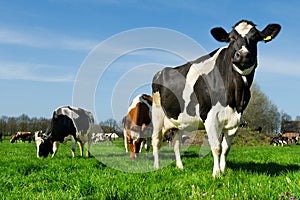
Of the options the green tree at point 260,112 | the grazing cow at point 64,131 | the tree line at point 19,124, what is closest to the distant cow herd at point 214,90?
the grazing cow at point 64,131

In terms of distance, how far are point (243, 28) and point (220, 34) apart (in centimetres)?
56

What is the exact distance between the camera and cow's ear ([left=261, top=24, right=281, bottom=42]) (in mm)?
6316

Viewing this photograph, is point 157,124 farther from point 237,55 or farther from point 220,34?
point 237,55

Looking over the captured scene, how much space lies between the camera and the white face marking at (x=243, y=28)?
19.6 ft

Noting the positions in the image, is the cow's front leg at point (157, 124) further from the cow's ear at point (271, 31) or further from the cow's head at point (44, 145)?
the cow's head at point (44, 145)

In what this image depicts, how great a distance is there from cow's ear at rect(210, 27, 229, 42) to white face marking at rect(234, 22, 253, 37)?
1.20 feet

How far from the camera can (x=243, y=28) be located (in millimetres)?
6055

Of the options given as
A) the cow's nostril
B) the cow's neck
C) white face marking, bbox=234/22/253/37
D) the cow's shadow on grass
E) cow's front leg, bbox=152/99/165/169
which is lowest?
the cow's shadow on grass

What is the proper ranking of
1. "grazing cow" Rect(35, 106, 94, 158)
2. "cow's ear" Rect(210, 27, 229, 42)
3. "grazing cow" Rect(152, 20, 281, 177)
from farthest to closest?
"grazing cow" Rect(35, 106, 94, 158) → "cow's ear" Rect(210, 27, 229, 42) → "grazing cow" Rect(152, 20, 281, 177)

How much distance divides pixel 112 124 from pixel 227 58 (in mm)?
11303

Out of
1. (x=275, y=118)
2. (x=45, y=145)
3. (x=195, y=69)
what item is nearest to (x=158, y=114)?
(x=195, y=69)

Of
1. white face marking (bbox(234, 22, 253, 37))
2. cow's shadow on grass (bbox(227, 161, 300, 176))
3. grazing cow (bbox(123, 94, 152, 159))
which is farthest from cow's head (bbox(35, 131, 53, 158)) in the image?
white face marking (bbox(234, 22, 253, 37))

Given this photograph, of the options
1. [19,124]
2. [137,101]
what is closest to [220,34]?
[137,101]

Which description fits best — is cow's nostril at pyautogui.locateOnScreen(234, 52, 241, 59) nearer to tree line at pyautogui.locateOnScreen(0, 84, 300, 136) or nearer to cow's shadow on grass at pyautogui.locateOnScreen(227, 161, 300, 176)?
cow's shadow on grass at pyautogui.locateOnScreen(227, 161, 300, 176)
